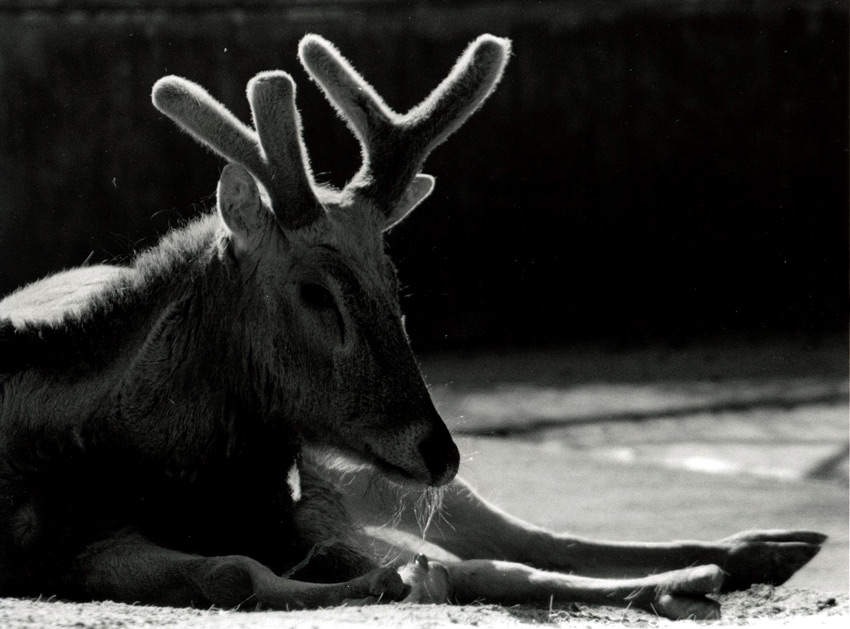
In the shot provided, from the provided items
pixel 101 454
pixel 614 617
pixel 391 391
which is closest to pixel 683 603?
pixel 614 617

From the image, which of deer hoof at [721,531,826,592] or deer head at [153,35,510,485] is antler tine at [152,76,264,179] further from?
deer hoof at [721,531,826,592]

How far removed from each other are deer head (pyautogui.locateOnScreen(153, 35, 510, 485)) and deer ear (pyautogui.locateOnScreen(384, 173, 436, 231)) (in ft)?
0.33

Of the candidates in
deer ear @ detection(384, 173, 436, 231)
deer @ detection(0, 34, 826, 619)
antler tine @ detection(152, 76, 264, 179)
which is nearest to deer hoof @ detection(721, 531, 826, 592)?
deer @ detection(0, 34, 826, 619)

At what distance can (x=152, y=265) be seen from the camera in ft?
14.1

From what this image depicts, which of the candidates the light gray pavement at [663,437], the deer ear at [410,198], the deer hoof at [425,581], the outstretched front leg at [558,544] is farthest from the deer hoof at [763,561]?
the deer ear at [410,198]

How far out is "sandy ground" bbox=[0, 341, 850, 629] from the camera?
3.70m

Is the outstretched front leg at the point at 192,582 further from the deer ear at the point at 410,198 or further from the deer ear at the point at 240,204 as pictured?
the deer ear at the point at 410,198

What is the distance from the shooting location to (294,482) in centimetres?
445

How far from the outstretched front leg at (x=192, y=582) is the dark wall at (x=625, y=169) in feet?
22.3

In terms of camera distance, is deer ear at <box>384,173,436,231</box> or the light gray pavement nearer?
deer ear at <box>384,173,436,231</box>

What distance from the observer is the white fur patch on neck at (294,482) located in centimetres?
437

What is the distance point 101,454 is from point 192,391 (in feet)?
1.09

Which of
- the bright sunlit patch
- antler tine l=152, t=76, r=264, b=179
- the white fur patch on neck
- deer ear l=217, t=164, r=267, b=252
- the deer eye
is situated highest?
antler tine l=152, t=76, r=264, b=179

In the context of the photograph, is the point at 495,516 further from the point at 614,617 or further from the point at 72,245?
the point at 72,245
